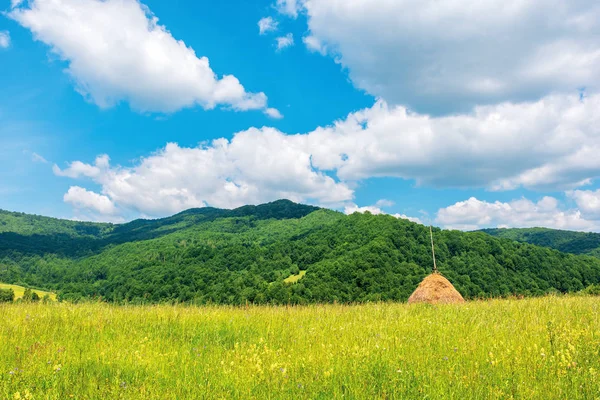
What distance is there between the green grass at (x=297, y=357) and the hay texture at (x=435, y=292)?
5.15 m

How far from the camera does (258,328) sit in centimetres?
753

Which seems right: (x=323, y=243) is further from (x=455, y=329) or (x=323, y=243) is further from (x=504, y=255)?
(x=455, y=329)

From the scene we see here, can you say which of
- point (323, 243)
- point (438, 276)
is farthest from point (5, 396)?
point (323, 243)

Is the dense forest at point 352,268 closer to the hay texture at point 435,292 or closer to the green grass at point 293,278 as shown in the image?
the green grass at point 293,278

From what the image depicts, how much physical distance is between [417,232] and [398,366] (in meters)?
125

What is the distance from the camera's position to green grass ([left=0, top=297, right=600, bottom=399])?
4273mm

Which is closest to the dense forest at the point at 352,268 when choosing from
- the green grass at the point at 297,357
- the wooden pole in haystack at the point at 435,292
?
the wooden pole in haystack at the point at 435,292

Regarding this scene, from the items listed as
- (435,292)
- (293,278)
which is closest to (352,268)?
(293,278)

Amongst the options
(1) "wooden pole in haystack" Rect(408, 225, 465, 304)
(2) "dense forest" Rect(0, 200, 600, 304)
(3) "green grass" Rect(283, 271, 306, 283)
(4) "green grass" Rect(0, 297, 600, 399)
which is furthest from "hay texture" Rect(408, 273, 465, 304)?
(3) "green grass" Rect(283, 271, 306, 283)

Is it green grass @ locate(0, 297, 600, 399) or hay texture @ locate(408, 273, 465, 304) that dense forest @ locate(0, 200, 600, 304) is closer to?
hay texture @ locate(408, 273, 465, 304)

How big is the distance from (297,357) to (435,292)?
997 cm

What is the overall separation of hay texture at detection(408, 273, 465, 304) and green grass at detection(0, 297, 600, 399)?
16.9 ft

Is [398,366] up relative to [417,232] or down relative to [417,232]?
down

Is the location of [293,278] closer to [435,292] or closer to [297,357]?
[435,292]
